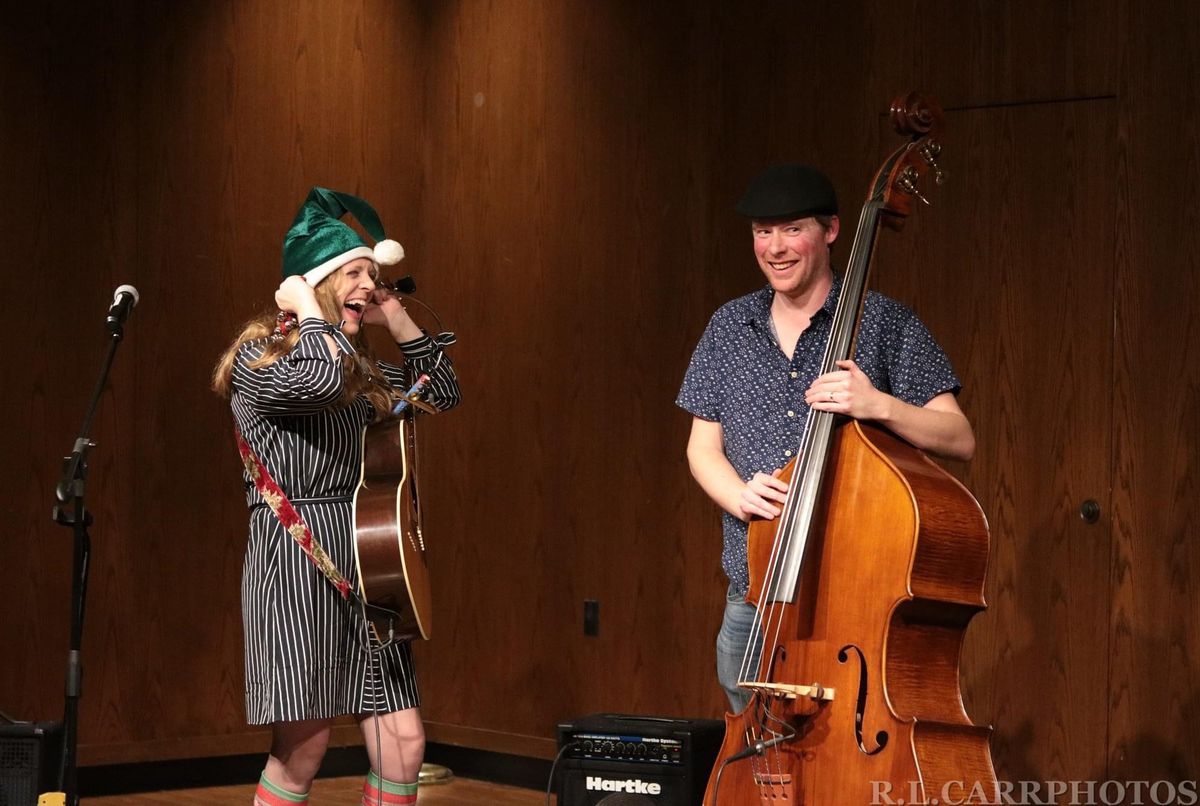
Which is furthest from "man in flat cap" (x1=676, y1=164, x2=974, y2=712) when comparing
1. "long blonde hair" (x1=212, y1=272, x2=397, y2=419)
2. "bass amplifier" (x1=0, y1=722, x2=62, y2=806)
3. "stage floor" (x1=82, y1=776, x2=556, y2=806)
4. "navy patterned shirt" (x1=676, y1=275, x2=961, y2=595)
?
"stage floor" (x1=82, y1=776, x2=556, y2=806)

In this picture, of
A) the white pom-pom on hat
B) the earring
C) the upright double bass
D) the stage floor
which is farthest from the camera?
the stage floor

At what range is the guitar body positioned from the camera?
10.6 feet

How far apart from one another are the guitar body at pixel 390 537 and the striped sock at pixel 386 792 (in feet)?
1.06

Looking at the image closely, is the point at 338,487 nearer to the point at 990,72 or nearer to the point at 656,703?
the point at 656,703

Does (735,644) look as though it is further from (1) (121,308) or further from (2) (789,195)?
(1) (121,308)

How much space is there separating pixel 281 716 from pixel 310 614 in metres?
0.22

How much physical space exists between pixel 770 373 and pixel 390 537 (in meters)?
0.91

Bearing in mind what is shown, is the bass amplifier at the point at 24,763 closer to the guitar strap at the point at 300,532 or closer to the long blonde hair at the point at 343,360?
the guitar strap at the point at 300,532

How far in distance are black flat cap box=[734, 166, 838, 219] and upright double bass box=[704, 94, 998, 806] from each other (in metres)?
0.25

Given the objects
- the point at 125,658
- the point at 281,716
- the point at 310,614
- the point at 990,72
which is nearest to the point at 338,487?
the point at 310,614

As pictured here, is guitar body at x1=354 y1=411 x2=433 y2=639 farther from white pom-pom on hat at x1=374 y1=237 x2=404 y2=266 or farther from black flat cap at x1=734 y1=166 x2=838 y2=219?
black flat cap at x1=734 y1=166 x2=838 y2=219

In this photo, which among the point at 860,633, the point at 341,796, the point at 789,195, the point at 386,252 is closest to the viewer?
the point at 860,633

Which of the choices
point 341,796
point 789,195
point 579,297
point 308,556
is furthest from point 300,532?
point 579,297

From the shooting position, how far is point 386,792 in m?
3.29
